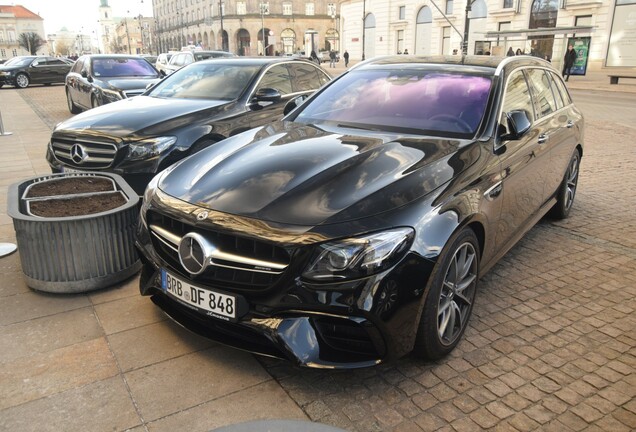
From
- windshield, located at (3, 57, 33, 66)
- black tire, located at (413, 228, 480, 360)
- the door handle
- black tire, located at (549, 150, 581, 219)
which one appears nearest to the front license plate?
black tire, located at (413, 228, 480, 360)

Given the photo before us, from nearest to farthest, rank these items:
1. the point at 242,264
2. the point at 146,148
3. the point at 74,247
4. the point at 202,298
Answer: the point at 242,264
the point at 202,298
the point at 74,247
the point at 146,148

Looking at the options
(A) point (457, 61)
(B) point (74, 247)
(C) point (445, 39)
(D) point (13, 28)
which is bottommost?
(B) point (74, 247)

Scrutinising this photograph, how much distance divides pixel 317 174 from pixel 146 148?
3.02 meters

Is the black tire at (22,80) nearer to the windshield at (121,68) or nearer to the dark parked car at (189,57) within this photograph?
the dark parked car at (189,57)

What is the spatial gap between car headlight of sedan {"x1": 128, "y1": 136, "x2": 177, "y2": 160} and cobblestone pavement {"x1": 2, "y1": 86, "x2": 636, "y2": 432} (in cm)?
311

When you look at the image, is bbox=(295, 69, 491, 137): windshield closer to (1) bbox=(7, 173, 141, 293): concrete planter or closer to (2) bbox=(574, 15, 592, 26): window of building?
(1) bbox=(7, 173, 141, 293): concrete planter

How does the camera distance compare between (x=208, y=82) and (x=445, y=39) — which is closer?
(x=208, y=82)

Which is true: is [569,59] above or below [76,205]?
above

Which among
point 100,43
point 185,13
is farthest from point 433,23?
point 100,43

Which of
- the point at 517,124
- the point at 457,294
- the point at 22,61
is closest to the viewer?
the point at 457,294

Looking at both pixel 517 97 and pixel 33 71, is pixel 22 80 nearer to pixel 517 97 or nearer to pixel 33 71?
pixel 33 71

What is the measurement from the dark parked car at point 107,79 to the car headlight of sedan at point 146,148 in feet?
19.9

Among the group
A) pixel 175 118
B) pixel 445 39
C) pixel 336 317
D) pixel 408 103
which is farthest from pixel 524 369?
pixel 445 39

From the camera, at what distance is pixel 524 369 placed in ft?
10.0
